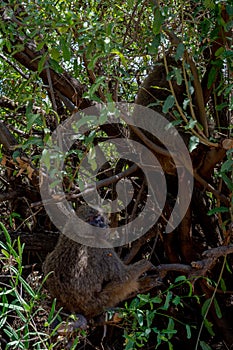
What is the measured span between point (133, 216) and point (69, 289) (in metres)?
1.11

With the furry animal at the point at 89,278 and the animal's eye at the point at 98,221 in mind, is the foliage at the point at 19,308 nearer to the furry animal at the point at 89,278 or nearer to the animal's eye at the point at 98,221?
the furry animal at the point at 89,278

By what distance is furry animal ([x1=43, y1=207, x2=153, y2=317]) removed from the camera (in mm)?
3533

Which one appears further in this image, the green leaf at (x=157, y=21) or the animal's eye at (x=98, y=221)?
the animal's eye at (x=98, y=221)

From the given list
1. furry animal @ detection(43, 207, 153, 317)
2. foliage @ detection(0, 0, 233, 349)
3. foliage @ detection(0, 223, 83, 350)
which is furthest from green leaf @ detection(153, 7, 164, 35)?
furry animal @ detection(43, 207, 153, 317)

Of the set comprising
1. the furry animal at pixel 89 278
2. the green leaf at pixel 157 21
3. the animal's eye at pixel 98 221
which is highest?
the green leaf at pixel 157 21

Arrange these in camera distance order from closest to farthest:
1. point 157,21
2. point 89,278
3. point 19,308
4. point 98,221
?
1. point 19,308
2. point 157,21
3. point 89,278
4. point 98,221

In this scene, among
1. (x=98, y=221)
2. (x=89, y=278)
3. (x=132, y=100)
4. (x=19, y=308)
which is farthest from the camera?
(x=132, y=100)

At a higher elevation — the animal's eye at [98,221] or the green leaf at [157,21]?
the green leaf at [157,21]

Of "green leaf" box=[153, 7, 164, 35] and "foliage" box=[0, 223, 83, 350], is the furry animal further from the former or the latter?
"green leaf" box=[153, 7, 164, 35]

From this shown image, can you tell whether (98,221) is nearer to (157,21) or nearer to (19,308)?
(19,308)

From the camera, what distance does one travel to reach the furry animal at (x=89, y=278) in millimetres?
3533

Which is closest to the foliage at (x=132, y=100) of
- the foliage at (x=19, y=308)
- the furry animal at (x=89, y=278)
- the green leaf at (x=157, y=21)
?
the green leaf at (x=157, y=21)

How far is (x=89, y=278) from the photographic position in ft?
11.8

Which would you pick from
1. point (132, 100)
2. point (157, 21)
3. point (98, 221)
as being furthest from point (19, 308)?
point (132, 100)
